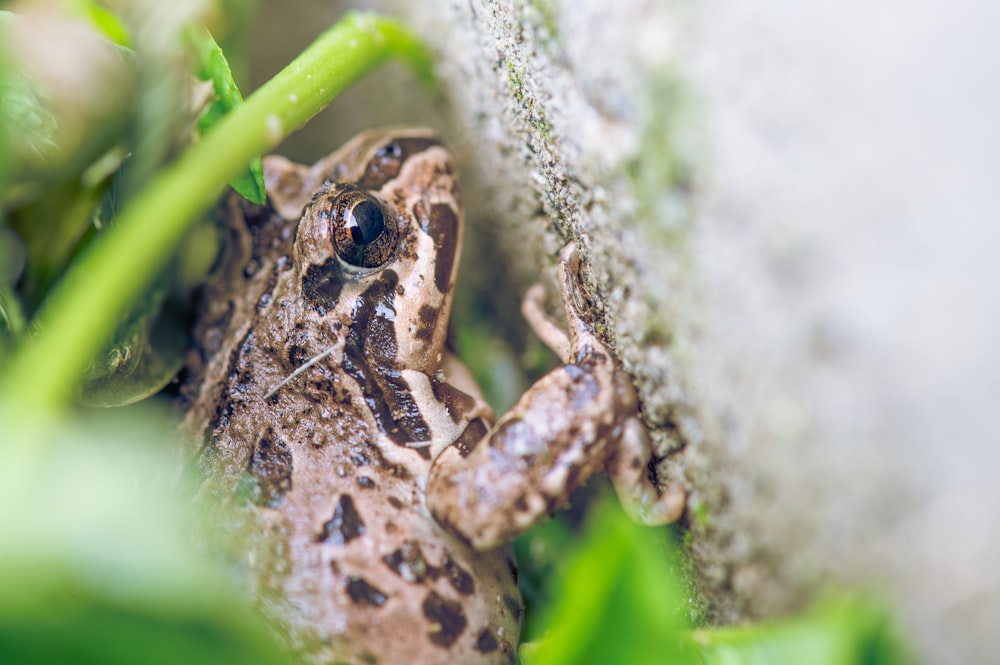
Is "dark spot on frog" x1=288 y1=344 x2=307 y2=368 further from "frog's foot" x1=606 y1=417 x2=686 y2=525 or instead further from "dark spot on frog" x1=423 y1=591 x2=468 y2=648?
"frog's foot" x1=606 y1=417 x2=686 y2=525

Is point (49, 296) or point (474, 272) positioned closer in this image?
point (49, 296)

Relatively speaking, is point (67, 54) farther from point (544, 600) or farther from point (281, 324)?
point (544, 600)

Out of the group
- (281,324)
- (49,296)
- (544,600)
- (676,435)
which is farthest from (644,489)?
(49,296)

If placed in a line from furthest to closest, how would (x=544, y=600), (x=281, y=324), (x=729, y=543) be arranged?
(x=544, y=600)
(x=281, y=324)
(x=729, y=543)

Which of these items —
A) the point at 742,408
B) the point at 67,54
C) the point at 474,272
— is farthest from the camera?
the point at 474,272

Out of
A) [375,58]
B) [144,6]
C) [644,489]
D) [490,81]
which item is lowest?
[644,489]

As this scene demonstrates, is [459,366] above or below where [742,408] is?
below

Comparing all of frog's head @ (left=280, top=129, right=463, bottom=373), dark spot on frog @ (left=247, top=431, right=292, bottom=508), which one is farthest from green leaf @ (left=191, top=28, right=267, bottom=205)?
dark spot on frog @ (left=247, top=431, right=292, bottom=508)
